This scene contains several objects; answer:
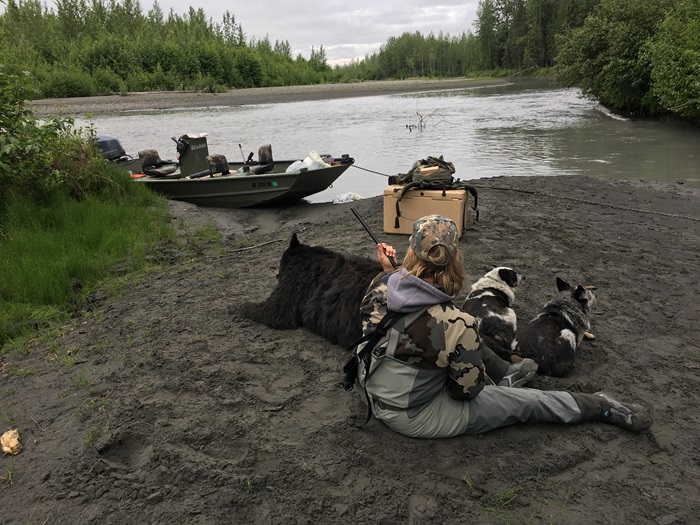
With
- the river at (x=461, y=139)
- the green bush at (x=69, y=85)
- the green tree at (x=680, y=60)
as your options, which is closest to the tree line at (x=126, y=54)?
the green bush at (x=69, y=85)

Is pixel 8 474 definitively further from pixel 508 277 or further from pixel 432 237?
pixel 508 277

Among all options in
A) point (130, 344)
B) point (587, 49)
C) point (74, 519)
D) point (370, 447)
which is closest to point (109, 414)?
point (74, 519)

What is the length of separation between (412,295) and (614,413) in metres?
1.73

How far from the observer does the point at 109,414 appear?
137 inches

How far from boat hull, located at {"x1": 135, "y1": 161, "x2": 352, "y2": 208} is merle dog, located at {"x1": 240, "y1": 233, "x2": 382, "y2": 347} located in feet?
20.6

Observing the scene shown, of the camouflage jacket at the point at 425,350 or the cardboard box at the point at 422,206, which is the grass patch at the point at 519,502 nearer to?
the camouflage jacket at the point at 425,350

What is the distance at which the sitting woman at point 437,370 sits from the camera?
2.71m

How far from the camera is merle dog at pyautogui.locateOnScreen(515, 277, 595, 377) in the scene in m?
3.84

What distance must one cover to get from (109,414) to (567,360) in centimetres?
359

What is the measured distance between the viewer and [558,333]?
3.95 m

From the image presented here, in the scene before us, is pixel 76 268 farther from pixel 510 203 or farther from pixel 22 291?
pixel 510 203

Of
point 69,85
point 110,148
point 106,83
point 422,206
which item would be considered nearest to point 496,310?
point 422,206

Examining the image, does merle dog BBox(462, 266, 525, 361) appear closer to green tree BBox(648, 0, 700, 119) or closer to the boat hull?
the boat hull

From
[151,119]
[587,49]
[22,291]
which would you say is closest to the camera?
[22,291]
